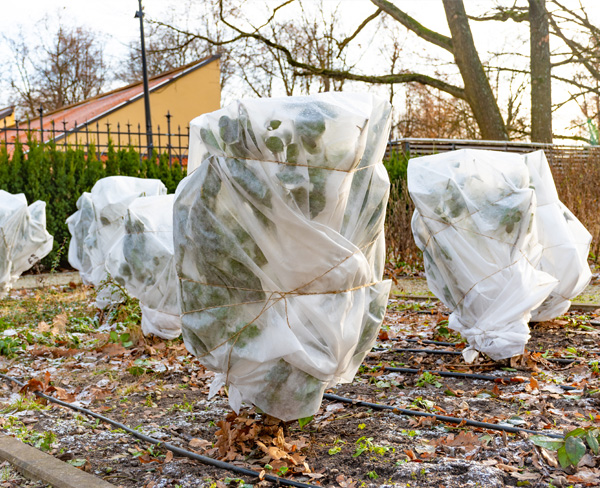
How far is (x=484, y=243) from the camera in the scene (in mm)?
4777

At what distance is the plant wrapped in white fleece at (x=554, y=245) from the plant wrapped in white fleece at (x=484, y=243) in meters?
0.85

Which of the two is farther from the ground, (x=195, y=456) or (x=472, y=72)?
(x=472, y=72)

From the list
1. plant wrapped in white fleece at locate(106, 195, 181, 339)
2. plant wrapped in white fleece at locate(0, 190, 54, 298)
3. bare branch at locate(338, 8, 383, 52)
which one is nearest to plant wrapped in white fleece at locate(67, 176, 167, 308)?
plant wrapped in white fleece at locate(0, 190, 54, 298)

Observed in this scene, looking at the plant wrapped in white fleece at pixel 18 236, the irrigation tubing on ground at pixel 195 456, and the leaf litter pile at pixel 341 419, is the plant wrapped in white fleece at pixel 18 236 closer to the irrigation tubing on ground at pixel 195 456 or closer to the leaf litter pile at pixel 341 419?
the leaf litter pile at pixel 341 419

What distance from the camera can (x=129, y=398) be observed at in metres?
4.58

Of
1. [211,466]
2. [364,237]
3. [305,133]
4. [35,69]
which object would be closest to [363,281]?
[364,237]

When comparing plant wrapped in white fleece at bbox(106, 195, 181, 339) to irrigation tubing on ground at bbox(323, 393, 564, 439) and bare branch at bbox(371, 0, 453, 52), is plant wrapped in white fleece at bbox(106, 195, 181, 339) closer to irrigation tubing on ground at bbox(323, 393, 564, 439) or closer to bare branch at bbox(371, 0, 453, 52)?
irrigation tubing on ground at bbox(323, 393, 564, 439)

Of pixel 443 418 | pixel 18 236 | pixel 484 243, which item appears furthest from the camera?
pixel 18 236

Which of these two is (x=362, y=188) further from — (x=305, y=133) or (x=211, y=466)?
(x=211, y=466)

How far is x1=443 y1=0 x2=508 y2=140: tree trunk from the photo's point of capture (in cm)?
1566

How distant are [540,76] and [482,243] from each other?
12.7 m

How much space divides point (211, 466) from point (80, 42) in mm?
35082

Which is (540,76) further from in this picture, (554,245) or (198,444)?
(198,444)

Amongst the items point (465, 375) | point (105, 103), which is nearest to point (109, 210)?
point (465, 375)
